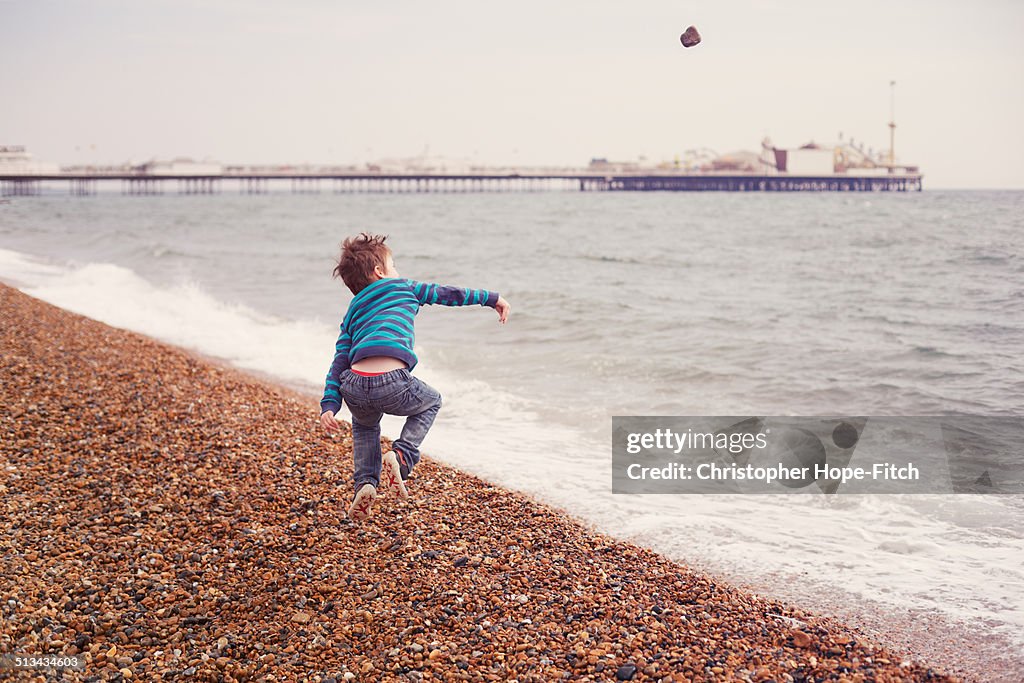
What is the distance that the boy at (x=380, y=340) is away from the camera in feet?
10.1

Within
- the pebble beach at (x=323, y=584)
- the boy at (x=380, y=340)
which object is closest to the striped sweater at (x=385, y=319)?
the boy at (x=380, y=340)

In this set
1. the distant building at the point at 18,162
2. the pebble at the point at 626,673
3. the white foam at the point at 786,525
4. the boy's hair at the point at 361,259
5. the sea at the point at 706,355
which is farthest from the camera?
the distant building at the point at 18,162

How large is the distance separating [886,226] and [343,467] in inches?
1212

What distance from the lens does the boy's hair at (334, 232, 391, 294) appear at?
3.13 m

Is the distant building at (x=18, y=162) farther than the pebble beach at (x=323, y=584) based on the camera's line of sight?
Yes

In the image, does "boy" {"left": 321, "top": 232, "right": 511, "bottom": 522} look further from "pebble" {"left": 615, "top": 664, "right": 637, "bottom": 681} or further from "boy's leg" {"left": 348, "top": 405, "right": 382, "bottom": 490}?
"pebble" {"left": 615, "top": 664, "right": 637, "bottom": 681}

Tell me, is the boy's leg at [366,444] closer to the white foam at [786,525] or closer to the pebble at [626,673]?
the pebble at [626,673]

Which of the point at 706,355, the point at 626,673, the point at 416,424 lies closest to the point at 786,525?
the point at 626,673

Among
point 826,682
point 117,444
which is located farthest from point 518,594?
point 117,444

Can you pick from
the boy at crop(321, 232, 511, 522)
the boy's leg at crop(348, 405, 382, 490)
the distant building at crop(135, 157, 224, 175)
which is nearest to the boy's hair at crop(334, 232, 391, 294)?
the boy at crop(321, 232, 511, 522)

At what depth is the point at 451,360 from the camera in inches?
388

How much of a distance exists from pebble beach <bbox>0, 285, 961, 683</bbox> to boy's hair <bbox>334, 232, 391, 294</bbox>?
46.8 inches

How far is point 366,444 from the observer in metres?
3.34

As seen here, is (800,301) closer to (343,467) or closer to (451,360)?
(451,360)
